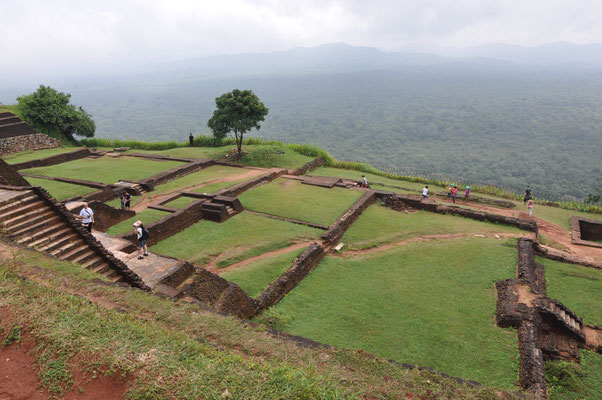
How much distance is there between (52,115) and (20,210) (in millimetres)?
30215

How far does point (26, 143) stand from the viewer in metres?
29.4

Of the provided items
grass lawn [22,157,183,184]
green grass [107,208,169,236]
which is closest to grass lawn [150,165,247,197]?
grass lawn [22,157,183,184]

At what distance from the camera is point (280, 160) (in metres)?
28.7

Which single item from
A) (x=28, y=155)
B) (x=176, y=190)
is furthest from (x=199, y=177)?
(x=28, y=155)

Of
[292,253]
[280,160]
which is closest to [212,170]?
[280,160]

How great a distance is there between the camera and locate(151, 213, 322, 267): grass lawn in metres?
12.5

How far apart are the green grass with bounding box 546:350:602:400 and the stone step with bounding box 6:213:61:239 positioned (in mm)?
12447

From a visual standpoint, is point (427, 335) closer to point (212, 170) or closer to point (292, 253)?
point (292, 253)

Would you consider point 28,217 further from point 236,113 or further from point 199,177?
point 236,113

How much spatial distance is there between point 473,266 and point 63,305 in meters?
11.8

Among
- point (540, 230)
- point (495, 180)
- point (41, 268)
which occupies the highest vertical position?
point (41, 268)

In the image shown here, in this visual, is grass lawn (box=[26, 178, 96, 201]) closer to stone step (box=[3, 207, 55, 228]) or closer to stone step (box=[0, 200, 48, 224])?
stone step (box=[0, 200, 48, 224])

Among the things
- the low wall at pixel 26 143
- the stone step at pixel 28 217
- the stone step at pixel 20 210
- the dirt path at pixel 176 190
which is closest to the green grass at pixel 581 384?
the stone step at pixel 28 217

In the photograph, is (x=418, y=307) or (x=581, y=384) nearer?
(x=581, y=384)
